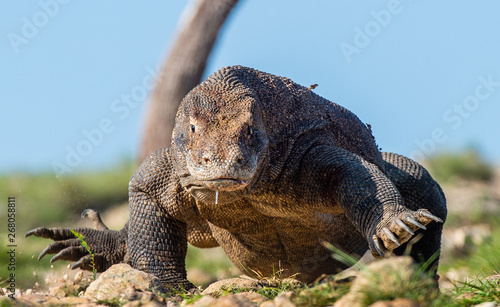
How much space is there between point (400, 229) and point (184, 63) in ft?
30.0

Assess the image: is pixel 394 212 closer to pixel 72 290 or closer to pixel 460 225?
pixel 72 290

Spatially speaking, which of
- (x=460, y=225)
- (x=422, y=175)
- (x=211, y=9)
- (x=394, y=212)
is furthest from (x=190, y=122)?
(x=460, y=225)

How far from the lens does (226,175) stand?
14.0 feet

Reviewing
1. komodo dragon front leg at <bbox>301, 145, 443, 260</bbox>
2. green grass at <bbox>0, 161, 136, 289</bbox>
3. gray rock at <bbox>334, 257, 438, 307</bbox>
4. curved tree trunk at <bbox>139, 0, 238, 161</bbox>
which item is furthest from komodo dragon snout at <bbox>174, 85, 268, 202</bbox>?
green grass at <bbox>0, 161, 136, 289</bbox>

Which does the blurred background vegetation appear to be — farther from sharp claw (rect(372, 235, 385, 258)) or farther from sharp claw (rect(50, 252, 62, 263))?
sharp claw (rect(372, 235, 385, 258))

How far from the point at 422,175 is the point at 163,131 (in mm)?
7479

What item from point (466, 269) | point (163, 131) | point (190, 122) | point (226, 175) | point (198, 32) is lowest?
point (466, 269)

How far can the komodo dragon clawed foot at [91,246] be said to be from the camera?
7.02 m

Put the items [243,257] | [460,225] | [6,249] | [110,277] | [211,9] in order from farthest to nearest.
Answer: [460,225] → [211,9] → [6,249] → [243,257] → [110,277]

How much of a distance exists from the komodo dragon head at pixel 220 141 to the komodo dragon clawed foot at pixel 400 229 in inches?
40.8

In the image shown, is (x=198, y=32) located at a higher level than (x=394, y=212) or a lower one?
higher

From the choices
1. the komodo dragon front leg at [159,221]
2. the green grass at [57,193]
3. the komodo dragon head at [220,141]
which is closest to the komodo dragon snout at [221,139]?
the komodo dragon head at [220,141]

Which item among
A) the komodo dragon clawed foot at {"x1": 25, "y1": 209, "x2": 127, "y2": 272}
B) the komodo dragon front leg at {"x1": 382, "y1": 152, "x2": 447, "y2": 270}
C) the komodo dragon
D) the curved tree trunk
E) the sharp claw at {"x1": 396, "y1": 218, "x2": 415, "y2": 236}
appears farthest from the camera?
the curved tree trunk

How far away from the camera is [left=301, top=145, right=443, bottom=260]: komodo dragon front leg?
4.54 metres
